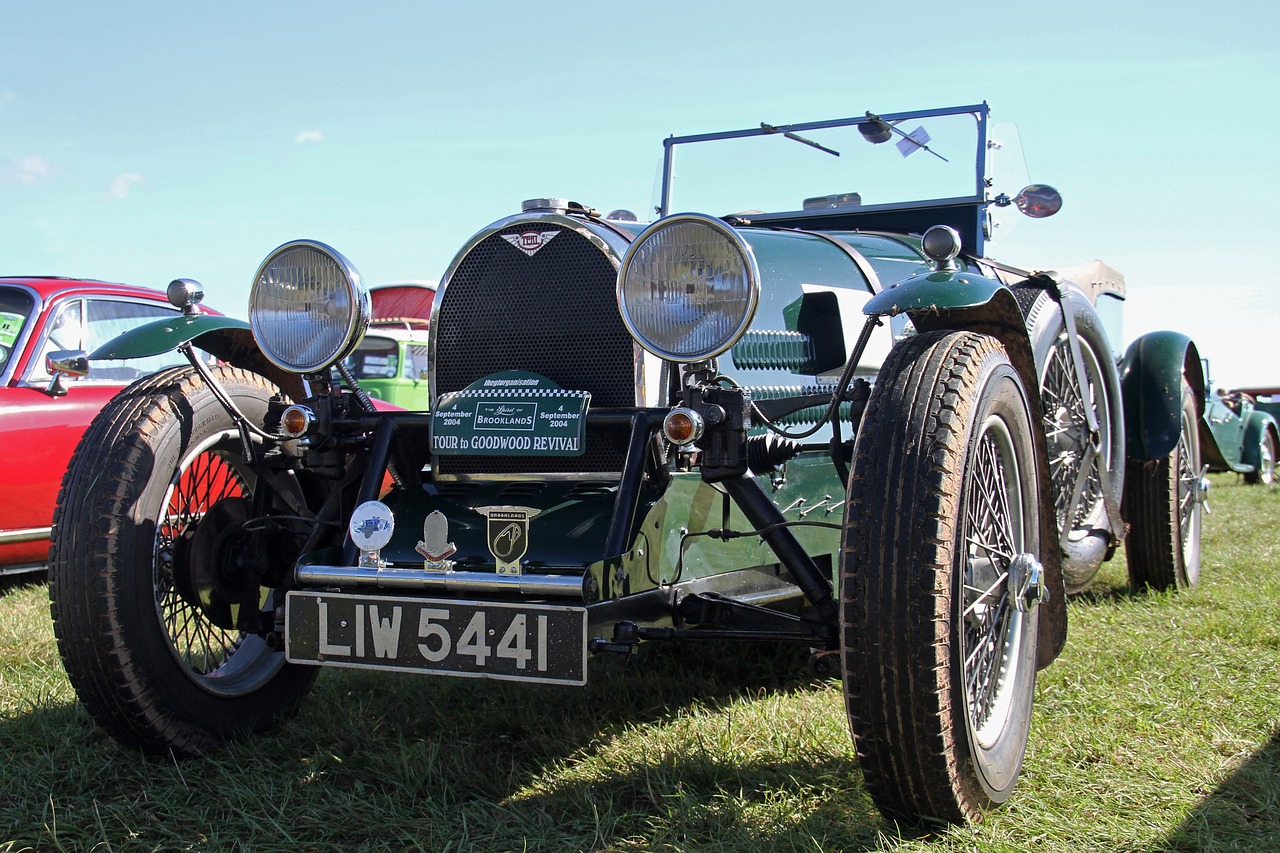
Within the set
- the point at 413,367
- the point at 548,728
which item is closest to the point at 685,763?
the point at 548,728

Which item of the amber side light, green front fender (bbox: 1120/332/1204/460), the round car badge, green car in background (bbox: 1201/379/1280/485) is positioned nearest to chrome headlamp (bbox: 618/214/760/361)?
the amber side light

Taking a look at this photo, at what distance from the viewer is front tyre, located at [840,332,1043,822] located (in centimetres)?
199

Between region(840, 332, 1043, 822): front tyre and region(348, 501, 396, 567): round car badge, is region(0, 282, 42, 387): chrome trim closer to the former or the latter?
region(348, 501, 396, 567): round car badge

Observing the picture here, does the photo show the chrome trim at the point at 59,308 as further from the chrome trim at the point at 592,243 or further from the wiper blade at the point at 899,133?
the wiper blade at the point at 899,133

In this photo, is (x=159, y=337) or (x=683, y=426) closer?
(x=683, y=426)

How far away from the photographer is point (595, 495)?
2.63m

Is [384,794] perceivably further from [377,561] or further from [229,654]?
[229,654]

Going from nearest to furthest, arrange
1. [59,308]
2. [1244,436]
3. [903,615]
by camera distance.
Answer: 1. [903,615]
2. [59,308]
3. [1244,436]

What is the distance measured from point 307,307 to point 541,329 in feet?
1.92

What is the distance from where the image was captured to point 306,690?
3.05 meters

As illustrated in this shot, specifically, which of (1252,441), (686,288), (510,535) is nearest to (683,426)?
(686,288)

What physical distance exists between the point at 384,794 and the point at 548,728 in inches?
21.5

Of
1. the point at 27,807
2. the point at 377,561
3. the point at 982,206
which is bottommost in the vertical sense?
the point at 27,807

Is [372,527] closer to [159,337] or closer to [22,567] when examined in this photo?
[159,337]
